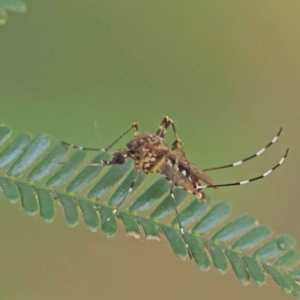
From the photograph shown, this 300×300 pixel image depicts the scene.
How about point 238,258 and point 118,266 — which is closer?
point 238,258

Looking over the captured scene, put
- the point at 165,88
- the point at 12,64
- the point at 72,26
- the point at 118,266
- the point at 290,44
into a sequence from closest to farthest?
the point at 118,266
the point at 12,64
the point at 72,26
the point at 165,88
the point at 290,44

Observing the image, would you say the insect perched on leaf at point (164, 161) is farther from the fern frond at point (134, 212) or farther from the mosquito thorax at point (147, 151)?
the fern frond at point (134, 212)

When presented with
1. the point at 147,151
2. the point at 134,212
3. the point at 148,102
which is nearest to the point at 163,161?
the point at 147,151

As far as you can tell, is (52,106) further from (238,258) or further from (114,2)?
(238,258)

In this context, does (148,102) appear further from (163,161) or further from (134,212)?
(134,212)

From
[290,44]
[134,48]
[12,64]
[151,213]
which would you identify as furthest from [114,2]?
[151,213]

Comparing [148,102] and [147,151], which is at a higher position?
[148,102]

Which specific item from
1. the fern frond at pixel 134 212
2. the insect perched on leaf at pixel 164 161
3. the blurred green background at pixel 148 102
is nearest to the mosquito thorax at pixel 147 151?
the insect perched on leaf at pixel 164 161
